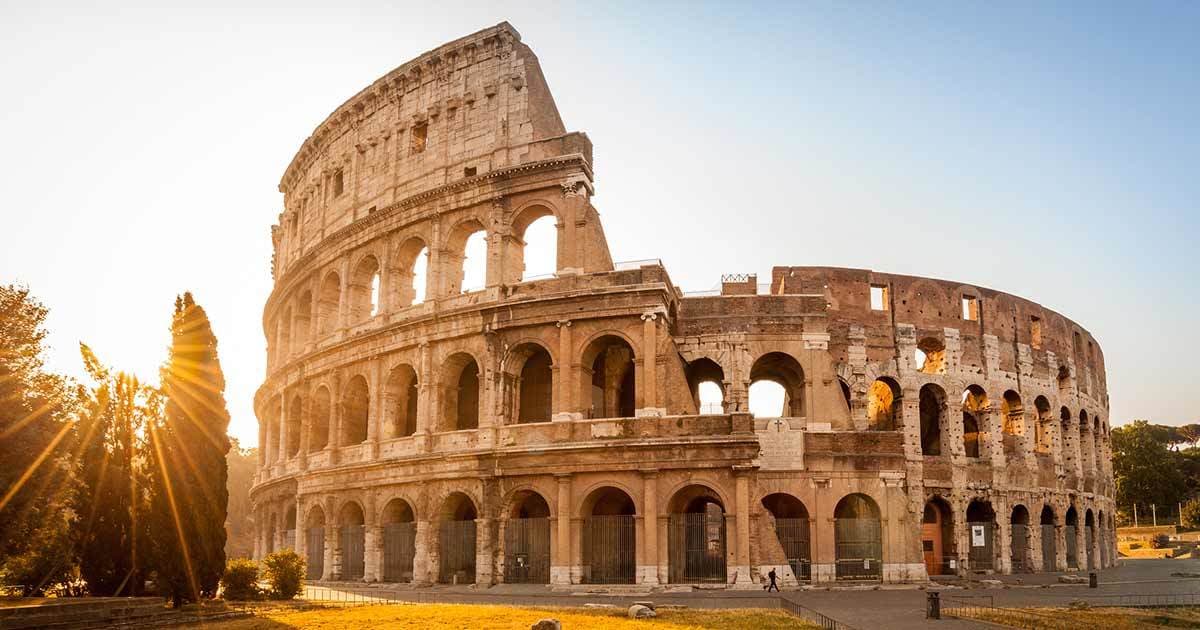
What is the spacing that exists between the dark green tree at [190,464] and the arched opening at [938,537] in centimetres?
2126

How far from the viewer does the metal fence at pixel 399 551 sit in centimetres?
2644

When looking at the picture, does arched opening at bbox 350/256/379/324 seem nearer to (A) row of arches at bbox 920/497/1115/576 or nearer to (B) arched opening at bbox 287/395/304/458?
(B) arched opening at bbox 287/395/304/458

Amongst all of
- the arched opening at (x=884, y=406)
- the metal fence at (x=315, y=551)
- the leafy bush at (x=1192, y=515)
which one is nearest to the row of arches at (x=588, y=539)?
the metal fence at (x=315, y=551)

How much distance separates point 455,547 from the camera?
84.2ft

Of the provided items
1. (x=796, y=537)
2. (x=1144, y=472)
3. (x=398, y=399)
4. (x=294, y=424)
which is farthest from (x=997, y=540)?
(x=1144, y=472)

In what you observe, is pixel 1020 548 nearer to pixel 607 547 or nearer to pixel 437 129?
pixel 607 547

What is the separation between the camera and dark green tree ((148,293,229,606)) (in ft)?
61.2

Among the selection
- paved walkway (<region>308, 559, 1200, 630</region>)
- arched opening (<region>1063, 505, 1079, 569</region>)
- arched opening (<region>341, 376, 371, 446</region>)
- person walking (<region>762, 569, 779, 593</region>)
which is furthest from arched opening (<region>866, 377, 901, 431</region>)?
arched opening (<region>341, 376, 371, 446</region>)

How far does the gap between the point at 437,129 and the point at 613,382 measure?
32.9 feet

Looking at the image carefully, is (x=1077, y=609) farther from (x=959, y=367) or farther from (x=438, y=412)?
(x=438, y=412)

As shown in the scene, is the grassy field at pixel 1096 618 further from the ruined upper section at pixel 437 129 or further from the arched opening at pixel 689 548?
the ruined upper section at pixel 437 129

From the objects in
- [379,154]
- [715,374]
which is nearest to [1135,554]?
[715,374]

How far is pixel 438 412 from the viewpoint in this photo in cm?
2670

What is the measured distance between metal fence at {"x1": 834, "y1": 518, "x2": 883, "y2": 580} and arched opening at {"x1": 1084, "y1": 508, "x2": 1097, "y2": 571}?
14280mm
